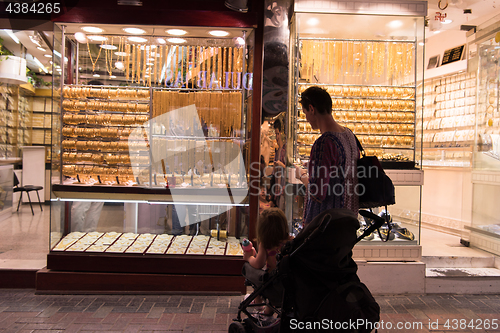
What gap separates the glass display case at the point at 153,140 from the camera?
3953mm

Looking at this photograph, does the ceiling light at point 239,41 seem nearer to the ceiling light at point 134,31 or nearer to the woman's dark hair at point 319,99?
the ceiling light at point 134,31

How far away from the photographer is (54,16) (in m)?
3.69

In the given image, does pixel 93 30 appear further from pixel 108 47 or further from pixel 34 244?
pixel 34 244

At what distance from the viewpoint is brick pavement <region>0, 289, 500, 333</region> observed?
2.90m

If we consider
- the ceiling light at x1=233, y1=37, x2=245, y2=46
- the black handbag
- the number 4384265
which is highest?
the number 4384265

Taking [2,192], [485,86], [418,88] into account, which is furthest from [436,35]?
[2,192]

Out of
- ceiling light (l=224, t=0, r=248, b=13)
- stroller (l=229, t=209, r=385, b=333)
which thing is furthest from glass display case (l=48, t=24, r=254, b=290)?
stroller (l=229, t=209, r=385, b=333)

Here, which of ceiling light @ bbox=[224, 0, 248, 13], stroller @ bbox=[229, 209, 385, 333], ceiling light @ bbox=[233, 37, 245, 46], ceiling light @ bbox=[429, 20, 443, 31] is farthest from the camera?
ceiling light @ bbox=[429, 20, 443, 31]

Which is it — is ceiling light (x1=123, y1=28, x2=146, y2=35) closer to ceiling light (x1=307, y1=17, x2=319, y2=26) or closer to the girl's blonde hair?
ceiling light (x1=307, y1=17, x2=319, y2=26)

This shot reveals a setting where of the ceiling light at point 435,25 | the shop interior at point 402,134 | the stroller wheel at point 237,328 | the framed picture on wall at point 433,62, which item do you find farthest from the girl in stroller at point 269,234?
the framed picture on wall at point 433,62

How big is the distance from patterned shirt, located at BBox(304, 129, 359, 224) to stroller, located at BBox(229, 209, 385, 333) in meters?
0.27

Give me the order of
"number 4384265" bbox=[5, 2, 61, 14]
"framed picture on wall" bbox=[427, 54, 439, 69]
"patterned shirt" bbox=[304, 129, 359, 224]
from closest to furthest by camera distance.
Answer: "patterned shirt" bbox=[304, 129, 359, 224] → "number 4384265" bbox=[5, 2, 61, 14] → "framed picture on wall" bbox=[427, 54, 439, 69]

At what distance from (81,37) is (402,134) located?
413 cm

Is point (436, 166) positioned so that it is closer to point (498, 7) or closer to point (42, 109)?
point (498, 7)
